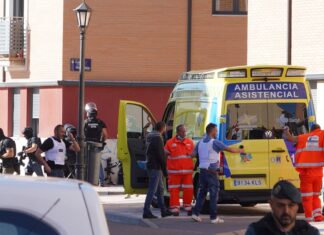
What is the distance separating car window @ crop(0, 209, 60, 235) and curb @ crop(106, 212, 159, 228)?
15357 millimetres

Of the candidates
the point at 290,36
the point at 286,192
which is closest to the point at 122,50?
the point at 290,36

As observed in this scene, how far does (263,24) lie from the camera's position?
25.9 metres

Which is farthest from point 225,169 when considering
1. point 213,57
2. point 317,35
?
point 213,57

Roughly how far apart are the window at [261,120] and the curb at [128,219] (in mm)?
2088

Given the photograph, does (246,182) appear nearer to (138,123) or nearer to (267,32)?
(138,123)

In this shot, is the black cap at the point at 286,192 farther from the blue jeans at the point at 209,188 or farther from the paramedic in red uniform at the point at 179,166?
the paramedic in red uniform at the point at 179,166

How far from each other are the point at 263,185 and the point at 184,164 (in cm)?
151

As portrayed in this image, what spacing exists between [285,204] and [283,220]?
9 cm

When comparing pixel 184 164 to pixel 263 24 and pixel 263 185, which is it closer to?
pixel 263 185

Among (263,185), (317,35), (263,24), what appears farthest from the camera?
(263,24)

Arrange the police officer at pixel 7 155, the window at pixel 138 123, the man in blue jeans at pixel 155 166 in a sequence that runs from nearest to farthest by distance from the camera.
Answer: the man in blue jeans at pixel 155 166 < the window at pixel 138 123 < the police officer at pixel 7 155

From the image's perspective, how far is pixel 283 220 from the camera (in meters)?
5.24

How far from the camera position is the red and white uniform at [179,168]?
19.5 m

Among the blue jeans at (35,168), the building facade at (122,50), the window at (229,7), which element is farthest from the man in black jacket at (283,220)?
the window at (229,7)
